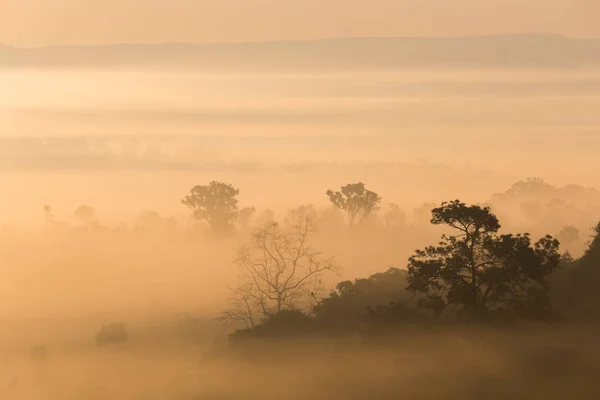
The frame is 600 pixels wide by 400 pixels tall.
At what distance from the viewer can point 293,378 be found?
92562 mm

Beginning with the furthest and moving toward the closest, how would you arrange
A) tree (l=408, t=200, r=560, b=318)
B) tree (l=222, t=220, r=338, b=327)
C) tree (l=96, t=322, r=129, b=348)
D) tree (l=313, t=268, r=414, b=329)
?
tree (l=96, t=322, r=129, b=348) < tree (l=222, t=220, r=338, b=327) < tree (l=313, t=268, r=414, b=329) < tree (l=408, t=200, r=560, b=318)

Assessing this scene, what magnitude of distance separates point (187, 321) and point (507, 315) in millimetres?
88182

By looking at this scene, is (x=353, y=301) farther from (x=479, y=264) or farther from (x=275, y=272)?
(x=479, y=264)

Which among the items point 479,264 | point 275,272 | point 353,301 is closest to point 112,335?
point 275,272

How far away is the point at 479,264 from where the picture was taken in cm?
8506

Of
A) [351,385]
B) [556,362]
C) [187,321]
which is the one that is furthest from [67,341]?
[556,362]

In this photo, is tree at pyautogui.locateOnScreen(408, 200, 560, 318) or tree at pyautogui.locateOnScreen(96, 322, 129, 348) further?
tree at pyautogui.locateOnScreen(96, 322, 129, 348)

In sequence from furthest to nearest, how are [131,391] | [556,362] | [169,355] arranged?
[169,355] < [131,391] < [556,362]

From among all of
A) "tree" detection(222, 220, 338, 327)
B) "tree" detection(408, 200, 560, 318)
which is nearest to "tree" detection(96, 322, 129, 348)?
"tree" detection(222, 220, 338, 327)

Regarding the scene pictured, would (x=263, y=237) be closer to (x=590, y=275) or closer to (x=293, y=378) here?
(x=293, y=378)

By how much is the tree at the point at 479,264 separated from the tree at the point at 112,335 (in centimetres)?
7994

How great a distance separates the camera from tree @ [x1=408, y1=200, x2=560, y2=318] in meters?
85.0

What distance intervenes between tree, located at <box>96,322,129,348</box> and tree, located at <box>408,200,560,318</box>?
79936mm

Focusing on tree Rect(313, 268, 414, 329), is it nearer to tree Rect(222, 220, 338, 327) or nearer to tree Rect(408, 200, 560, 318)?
tree Rect(222, 220, 338, 327)
